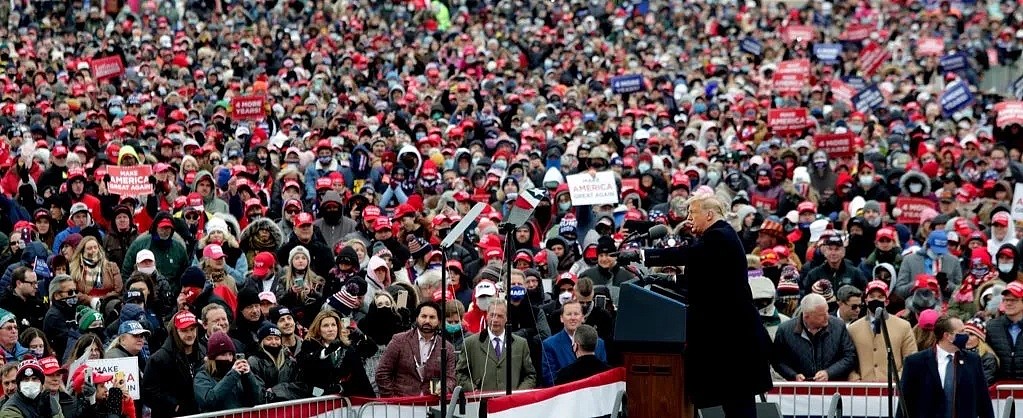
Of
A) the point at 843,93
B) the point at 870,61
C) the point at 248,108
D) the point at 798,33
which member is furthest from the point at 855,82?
the point at 248,108

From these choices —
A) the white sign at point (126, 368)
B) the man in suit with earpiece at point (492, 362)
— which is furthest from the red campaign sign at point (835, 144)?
the white sign at point (126, 368)

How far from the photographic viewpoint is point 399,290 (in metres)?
14.9

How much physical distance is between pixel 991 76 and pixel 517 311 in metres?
22.7

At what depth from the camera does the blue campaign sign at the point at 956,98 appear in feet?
93.2

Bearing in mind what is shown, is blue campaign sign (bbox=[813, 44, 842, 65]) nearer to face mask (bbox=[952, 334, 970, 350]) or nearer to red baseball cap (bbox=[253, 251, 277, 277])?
red baseball cap (bbox=[253, 251, 277, 277])

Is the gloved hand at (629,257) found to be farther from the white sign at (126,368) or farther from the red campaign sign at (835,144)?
the red campaign sign at (835,144)

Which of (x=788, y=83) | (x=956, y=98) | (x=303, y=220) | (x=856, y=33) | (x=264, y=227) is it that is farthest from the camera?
(x=856, y=33)

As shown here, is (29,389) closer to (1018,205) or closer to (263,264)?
(263,264)

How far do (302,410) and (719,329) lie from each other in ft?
8.84

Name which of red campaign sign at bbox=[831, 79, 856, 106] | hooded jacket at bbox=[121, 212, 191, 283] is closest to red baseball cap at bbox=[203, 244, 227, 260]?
hooded jacket at bbox=[121, 212, 191, 283]

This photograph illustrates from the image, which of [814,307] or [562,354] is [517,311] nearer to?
[562,354]

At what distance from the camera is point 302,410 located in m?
11.8

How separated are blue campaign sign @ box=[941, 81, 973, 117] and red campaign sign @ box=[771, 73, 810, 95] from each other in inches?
86.0

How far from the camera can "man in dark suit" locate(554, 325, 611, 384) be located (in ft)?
40.9
